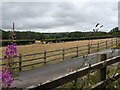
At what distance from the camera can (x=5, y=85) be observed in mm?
2959

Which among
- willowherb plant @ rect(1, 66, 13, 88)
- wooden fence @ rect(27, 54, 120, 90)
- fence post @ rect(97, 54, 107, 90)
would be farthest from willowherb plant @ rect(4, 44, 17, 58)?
fence post @ rect(97, 54, 107, 90)

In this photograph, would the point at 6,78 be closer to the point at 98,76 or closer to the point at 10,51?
the point at 10,51

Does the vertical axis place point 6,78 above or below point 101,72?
above

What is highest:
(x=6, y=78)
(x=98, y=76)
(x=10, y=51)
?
(x=10, y=51)

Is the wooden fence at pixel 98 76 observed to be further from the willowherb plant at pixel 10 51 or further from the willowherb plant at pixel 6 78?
the willowherb plant at pixel 10 51

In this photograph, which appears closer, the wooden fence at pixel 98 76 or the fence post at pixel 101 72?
the wooden fence at pixel 98 76

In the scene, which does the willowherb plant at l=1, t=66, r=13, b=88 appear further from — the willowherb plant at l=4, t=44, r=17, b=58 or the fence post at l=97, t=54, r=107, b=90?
the fence post at l=97, t=54, r=107, b=90

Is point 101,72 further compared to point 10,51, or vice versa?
point 101,72

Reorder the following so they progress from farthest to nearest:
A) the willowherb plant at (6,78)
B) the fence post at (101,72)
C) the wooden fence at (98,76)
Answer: the fence post at (101,72), the wooden fence at (98,76), the willowherb plant at (6,78)

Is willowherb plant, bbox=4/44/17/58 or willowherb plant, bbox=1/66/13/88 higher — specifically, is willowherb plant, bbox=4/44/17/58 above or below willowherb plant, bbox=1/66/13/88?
above

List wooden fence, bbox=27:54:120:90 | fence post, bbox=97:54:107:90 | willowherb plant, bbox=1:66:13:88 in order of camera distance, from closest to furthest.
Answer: willowherb plant, bbox=1:66:13:88 → wooden fence, bbox=27:54:120:90 → fence post, bbox=97:54:107:90

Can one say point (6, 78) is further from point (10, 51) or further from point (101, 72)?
point (101, 72)

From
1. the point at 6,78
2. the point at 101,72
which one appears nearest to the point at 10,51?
the point at 6,78

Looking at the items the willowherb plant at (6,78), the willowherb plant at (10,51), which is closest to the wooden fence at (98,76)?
the willowherb plant at (6,78)
